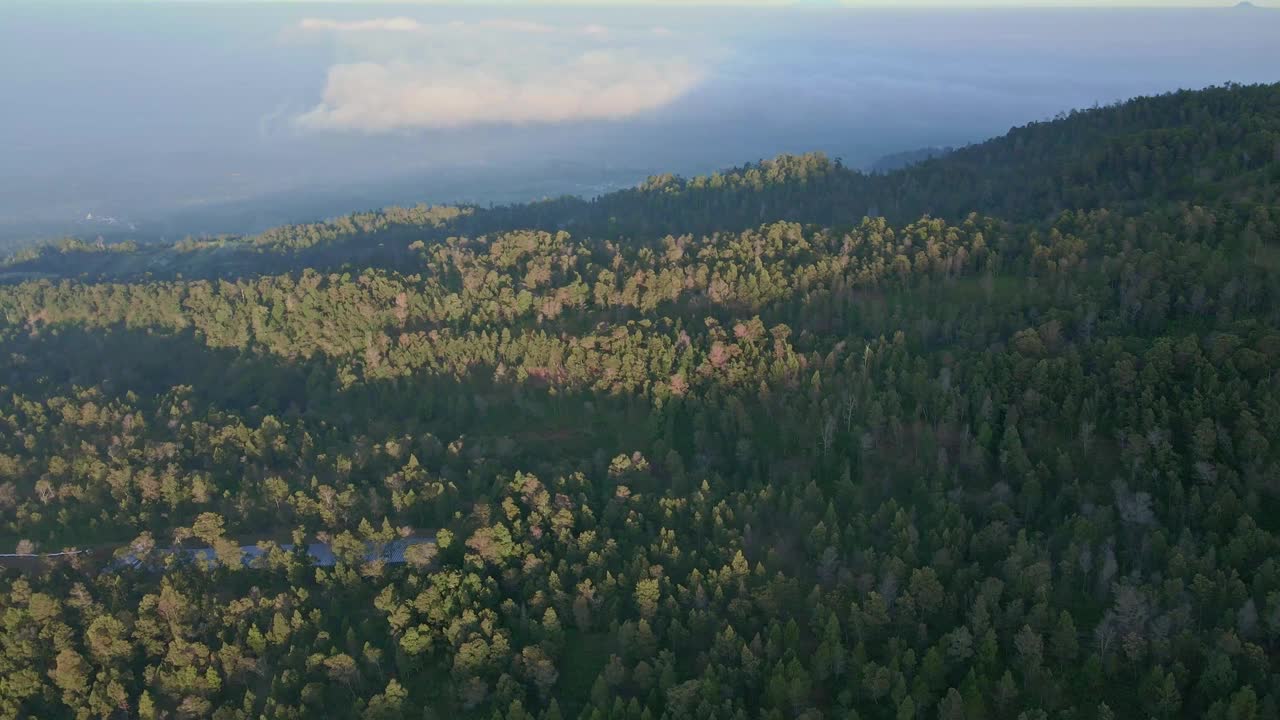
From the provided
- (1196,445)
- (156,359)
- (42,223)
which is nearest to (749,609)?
(1196,445)

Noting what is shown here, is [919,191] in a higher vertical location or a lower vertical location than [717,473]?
higher

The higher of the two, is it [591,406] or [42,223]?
[42,223]

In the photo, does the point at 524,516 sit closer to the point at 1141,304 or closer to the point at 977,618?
the point at 977,618

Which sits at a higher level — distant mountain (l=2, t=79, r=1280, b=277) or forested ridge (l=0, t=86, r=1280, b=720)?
distant mountain (l=2, t=79, r=1280, b=277)

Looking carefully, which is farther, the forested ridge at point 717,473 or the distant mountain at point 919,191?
the distant mountain at point 919,191

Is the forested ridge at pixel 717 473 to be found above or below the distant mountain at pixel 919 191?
below

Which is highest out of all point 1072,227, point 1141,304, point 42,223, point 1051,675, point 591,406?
point 42,223

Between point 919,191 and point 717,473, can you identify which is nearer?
point 717,473

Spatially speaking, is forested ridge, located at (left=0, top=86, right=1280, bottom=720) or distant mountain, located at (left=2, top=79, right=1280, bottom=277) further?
distant mountain, located at (left=2, top=79, right=1280, bottom=277)
